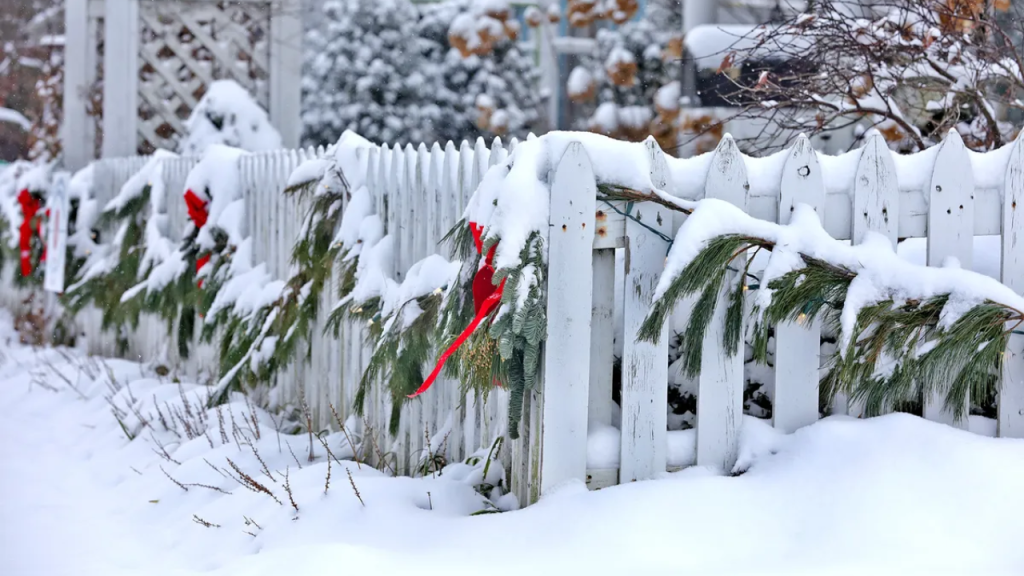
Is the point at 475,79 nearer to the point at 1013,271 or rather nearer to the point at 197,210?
the point at 197,210

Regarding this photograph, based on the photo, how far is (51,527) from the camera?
337 centimetres

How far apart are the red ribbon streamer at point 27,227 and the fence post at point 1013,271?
7.08 metres

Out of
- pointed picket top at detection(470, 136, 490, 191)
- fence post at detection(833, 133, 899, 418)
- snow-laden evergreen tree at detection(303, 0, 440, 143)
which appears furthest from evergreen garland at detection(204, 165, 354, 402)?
snow-laden evergreen tree at detection(303, 0, 440, 143)

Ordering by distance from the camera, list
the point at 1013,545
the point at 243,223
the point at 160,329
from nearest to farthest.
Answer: the point at 1013,545, the point at 243,223, the point at 160,329

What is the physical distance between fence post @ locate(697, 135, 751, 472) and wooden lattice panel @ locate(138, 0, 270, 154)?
229 inches

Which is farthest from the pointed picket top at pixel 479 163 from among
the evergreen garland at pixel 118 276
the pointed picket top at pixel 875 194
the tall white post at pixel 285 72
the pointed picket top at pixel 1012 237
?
Result: the tall white post at pixel 285 72

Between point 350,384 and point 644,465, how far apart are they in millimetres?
1616

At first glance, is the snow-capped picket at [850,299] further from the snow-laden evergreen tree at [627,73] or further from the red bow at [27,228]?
the snow-laden evergreen tree at [627,73]

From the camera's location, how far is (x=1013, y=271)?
2.79 meters

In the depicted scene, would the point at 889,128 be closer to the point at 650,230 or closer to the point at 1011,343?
the point at 1011,343

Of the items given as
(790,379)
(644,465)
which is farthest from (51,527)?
(790,379)

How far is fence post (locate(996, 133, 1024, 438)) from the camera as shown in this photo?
2770mm

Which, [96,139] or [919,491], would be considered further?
[96,139]

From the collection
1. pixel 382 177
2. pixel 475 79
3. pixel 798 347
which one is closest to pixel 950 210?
pixel 798 347
